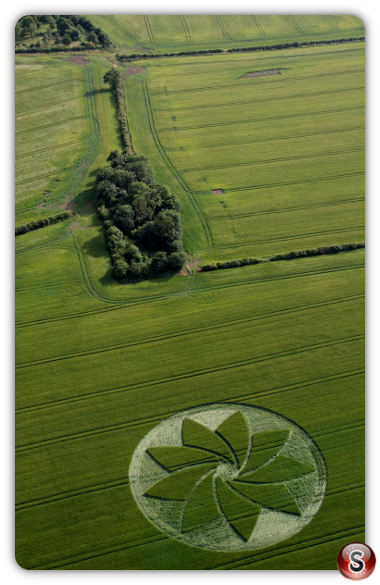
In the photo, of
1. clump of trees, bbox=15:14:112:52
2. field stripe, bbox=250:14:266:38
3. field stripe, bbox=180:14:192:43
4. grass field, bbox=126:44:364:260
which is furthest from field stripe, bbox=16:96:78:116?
field stripe, bbox=250:14:266:38

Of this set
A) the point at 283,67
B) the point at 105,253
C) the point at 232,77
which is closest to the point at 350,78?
the point at 283,67

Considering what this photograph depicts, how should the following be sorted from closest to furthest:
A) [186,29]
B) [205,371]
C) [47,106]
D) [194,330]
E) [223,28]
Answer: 1. [205,371]
2. [194,330]
3. [47,106]
4. [186,29]
5. [223,28]

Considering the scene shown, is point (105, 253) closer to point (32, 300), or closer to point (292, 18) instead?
point (32, 300)

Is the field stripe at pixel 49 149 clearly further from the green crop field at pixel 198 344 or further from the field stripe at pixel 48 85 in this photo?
the field stripe at pixel 48 85

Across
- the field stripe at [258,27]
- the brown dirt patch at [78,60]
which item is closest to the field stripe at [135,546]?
the brown dirt patch at [78,60]

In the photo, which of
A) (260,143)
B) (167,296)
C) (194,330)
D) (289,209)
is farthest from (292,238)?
(260,143)

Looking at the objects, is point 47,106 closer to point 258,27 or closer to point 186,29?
point 186,29
